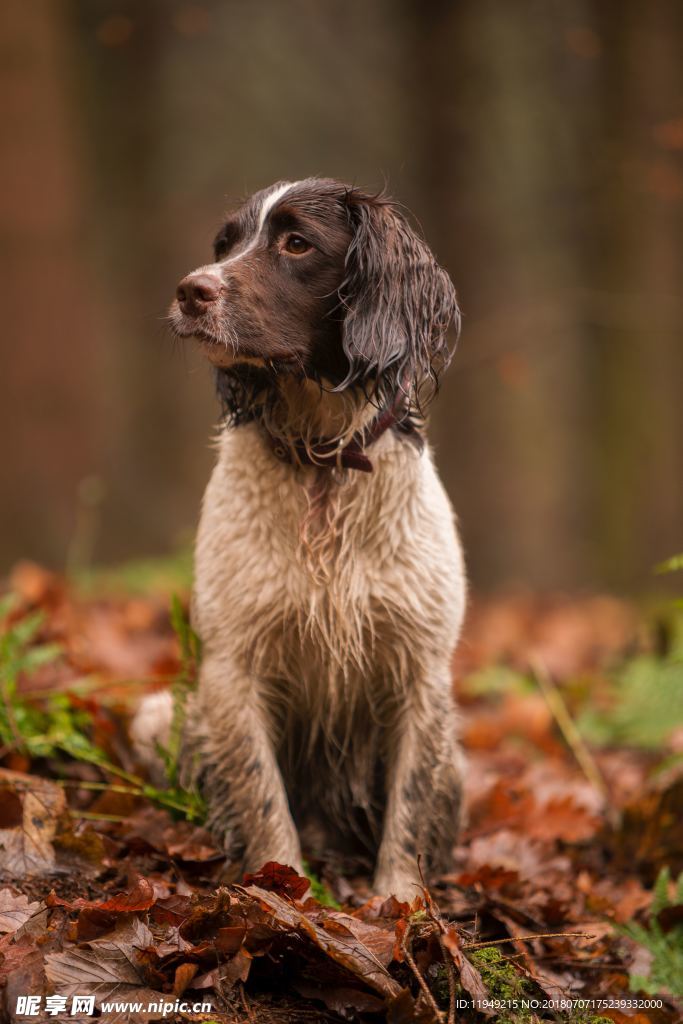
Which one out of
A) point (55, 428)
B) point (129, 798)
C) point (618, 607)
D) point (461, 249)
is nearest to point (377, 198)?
point (129, 798)

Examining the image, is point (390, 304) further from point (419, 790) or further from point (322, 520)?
point (419, 790)

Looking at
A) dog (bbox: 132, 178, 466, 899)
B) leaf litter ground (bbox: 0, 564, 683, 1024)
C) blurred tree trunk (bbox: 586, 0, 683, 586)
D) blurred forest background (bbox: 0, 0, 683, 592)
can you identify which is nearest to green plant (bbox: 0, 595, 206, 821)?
leaf litter ground (bbox: 0, 564, 683, 1024)

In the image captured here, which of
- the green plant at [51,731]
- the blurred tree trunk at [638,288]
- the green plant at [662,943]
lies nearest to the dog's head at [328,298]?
the green plant at [51,731]

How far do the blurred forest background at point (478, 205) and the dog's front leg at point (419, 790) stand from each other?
6213mm

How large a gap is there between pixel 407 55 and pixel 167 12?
247 centimetres

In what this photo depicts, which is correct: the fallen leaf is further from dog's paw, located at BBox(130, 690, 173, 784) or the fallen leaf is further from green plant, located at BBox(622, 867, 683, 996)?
green plant, located at BBox(622, 867, 683, 996)

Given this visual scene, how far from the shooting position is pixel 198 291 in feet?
9.46

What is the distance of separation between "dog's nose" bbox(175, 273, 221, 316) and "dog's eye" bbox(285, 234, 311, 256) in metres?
0.30

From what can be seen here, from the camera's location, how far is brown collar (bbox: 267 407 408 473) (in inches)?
123

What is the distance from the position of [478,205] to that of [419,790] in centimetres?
802

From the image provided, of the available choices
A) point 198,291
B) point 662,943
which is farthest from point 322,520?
point 662,943

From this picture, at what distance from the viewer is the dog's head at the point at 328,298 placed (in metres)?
2.93

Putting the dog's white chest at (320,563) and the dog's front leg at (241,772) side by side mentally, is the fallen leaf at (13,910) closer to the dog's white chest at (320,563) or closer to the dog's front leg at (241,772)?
the dog's front leg at (241,772)

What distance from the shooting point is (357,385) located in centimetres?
313
